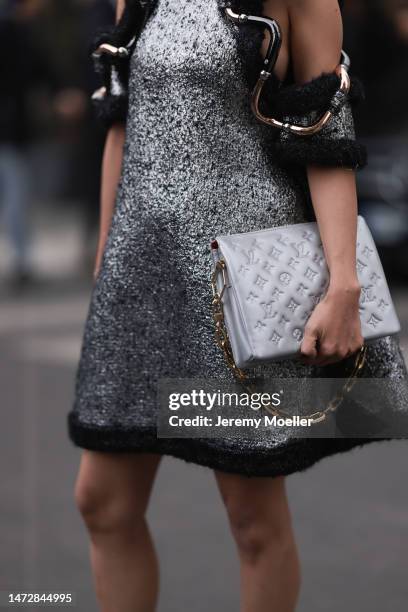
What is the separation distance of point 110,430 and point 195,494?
2.01 meters

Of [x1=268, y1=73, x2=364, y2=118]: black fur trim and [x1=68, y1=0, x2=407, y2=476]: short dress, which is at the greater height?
[x1=268, y1=73, x2=364, y2=118]: black fur trim

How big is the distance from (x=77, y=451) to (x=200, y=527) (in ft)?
3.25

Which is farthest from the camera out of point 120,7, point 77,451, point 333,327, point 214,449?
point 77,451

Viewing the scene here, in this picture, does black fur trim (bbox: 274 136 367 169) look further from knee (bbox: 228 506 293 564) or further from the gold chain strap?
knee (bbox: 228 506 293 564)

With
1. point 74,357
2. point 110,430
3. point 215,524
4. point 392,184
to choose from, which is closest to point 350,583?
point 215,524

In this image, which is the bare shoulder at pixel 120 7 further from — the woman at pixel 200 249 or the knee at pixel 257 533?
the knee at pixel 257 533

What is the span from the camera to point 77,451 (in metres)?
5.03

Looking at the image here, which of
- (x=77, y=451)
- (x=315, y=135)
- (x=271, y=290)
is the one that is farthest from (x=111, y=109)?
(x=77, y=451)

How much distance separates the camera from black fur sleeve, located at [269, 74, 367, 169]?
2352mm

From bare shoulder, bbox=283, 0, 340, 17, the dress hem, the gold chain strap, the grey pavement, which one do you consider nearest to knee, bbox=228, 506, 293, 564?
the dress hem

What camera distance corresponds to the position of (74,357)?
682cm

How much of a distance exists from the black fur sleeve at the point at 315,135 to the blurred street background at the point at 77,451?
1.64 feet

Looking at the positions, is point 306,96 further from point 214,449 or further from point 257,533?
point 257,533

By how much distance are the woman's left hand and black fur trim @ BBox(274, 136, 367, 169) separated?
0.23 metres
